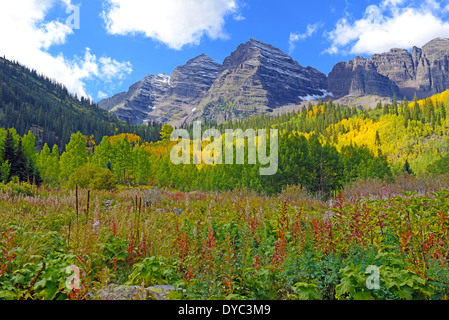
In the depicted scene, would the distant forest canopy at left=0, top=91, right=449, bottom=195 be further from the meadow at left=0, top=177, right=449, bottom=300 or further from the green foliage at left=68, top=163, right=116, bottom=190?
the meadow at left=0, top=177, right=449, bottom=300

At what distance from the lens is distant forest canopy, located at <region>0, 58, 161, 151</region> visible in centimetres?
11575

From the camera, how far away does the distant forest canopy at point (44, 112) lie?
115750 millimetres

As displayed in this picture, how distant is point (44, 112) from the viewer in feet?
431

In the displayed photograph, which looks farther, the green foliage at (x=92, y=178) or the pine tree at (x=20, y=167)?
the pine tree at (x=20, y=167)

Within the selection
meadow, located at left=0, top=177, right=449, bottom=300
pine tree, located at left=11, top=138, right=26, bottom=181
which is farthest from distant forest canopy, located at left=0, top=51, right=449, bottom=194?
meadow, located at left=0, top=177, right=449, bottom=300

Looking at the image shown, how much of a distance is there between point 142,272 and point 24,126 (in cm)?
14118

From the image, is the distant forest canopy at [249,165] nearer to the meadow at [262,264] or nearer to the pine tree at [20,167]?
the pine tree at [20,167]

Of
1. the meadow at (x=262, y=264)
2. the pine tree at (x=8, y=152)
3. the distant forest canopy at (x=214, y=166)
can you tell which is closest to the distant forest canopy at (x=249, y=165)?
the distant forest canopy at (x=214, y=166)

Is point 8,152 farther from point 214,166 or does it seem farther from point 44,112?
Answer: point 44,112

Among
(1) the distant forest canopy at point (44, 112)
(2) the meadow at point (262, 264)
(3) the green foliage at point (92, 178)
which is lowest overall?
(2) the meadow at point (262, 264)

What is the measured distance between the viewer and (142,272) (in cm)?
313

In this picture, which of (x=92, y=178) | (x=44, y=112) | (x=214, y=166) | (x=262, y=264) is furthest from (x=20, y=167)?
(x=44, y=112)

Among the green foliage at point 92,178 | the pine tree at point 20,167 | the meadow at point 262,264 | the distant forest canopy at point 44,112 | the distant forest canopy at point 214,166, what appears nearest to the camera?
the meadow at point 262,264

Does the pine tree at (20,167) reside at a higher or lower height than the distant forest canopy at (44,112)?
lower
